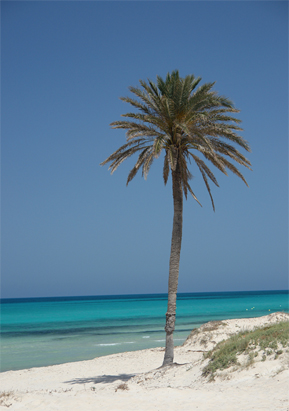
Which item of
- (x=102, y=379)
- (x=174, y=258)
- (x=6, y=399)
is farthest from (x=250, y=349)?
(x=6, y=399)

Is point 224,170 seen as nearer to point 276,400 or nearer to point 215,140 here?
point 215,140

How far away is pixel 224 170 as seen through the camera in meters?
18.1

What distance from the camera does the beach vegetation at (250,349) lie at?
12984mm

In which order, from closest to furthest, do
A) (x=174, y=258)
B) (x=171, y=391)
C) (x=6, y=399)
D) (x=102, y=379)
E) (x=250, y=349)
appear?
(x=6, y=399) < (x=171, y=391) < (x=250, y=349) < (x=102, y=379) < (x=174, y=258)

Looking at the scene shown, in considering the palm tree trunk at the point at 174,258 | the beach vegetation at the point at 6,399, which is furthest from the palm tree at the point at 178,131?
the beach vegetation at the point at 6,399

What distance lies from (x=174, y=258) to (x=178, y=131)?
559cm

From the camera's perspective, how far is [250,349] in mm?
13531

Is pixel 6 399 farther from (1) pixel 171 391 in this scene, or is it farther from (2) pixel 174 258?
(2) pixel 174 258

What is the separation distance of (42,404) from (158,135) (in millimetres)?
11356

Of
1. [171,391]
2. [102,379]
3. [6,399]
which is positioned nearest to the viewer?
[6,399]

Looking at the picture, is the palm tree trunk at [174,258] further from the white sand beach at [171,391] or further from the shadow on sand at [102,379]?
the shadow on sand at [102,379]

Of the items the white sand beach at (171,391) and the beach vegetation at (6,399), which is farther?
the beach vegetation at (6,399)

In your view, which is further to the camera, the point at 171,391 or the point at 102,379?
the point at 102,379

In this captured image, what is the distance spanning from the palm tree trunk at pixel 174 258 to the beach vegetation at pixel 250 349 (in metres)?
2.18
